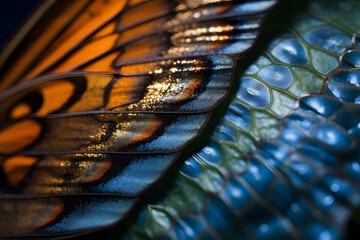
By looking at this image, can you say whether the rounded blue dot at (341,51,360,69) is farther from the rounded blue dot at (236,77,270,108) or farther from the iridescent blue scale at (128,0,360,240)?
the rounded blue dot at (236,77,270,108)

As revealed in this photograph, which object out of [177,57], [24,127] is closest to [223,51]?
[177,57]

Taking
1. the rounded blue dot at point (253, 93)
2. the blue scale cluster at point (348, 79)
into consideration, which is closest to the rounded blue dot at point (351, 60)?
the blue scale cluster at point (348, 79)

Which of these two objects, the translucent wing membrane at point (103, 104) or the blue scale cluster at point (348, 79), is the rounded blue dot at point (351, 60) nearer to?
the blue scale cluster at point (348, 79)

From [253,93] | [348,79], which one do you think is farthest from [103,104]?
[348,79]

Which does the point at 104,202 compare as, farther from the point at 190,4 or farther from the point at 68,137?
the point at 190,4

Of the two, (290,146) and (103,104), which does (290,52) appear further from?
(103,104)

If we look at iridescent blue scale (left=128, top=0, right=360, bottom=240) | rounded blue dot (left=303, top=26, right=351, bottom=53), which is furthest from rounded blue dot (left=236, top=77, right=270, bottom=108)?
rounded blue dot (left=303, top=26, right=351, bottom=53)

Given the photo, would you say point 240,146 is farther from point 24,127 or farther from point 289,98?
point 24,127

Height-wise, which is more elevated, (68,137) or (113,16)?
(113,16)

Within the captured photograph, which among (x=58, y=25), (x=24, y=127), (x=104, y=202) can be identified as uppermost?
(x=58, y=25)
